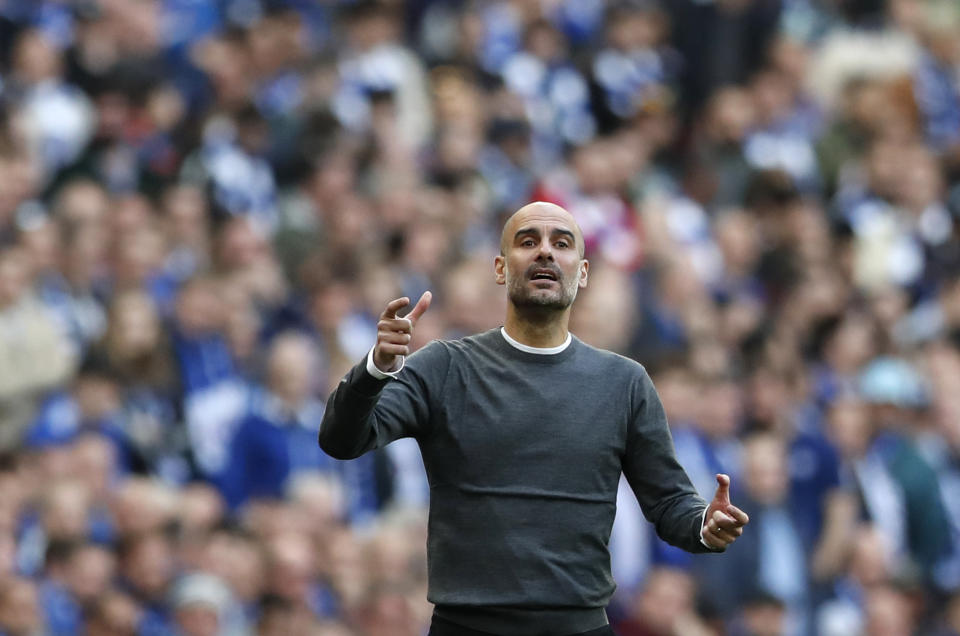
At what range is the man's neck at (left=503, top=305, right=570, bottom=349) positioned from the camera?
5809 mm

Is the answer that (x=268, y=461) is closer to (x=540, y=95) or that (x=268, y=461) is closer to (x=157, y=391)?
(x=157, y=391)

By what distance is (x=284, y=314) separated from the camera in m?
11.1

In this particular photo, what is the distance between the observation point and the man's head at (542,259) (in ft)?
18.7

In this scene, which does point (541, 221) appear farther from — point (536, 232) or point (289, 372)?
point (289, 372)

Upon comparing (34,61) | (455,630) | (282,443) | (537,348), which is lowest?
(455,630)

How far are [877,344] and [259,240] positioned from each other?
4.21 meters

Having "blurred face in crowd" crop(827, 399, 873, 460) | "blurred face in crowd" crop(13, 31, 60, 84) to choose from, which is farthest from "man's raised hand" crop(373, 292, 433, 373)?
"blurred face in crowd" crop(13, 31, 60, 84)

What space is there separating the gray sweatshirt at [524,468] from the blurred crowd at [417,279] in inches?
143

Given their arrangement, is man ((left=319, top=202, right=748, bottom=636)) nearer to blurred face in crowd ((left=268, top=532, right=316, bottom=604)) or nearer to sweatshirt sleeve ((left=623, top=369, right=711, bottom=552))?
sweatshirt sleeve ((left=623, top=369, right=711, bottom=552))

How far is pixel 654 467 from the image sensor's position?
19.1ft

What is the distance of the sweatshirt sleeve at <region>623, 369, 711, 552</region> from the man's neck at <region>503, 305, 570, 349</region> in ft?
0.98

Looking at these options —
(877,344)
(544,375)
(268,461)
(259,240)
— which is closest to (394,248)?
(259,240)

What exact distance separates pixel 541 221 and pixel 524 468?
749 mm

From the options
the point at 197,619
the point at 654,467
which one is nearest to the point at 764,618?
the point at 197,619
